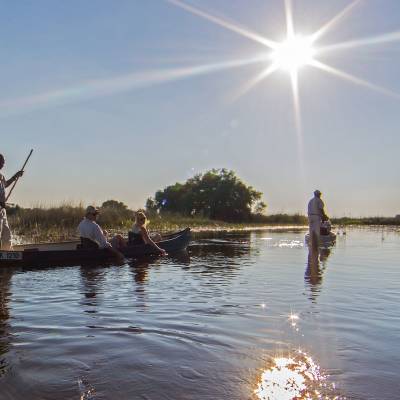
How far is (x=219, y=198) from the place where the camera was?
74.1 m

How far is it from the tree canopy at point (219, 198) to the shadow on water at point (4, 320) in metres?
60.2

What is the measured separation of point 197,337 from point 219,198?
223 ft

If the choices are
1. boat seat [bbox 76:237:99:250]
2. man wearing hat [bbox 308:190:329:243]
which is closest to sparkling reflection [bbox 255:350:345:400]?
boat seat [bbox 76:237:99:250]

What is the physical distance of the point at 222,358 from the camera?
5.26m

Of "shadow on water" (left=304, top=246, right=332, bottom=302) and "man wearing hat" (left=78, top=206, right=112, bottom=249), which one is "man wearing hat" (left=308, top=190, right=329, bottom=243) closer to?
"shadow on water" (left=304, top=246, right=332, bottom=302)

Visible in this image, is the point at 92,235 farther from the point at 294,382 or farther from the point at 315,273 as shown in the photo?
the point at 294,382

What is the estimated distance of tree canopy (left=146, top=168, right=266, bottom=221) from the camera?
74188 millimetres

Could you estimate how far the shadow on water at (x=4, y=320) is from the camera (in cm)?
508

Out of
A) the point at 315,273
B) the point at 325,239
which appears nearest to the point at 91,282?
the point at 315,273

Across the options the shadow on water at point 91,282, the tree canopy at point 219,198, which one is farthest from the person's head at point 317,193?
the tree canopy at point 219,198

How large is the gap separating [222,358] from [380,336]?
2407 mm

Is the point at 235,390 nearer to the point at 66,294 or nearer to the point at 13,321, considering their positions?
the point at 13,321

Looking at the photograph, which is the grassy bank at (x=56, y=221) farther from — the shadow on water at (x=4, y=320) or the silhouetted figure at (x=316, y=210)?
the shadow on water at (x=4, y=320)

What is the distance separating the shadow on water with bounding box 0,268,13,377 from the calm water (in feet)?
0.07
